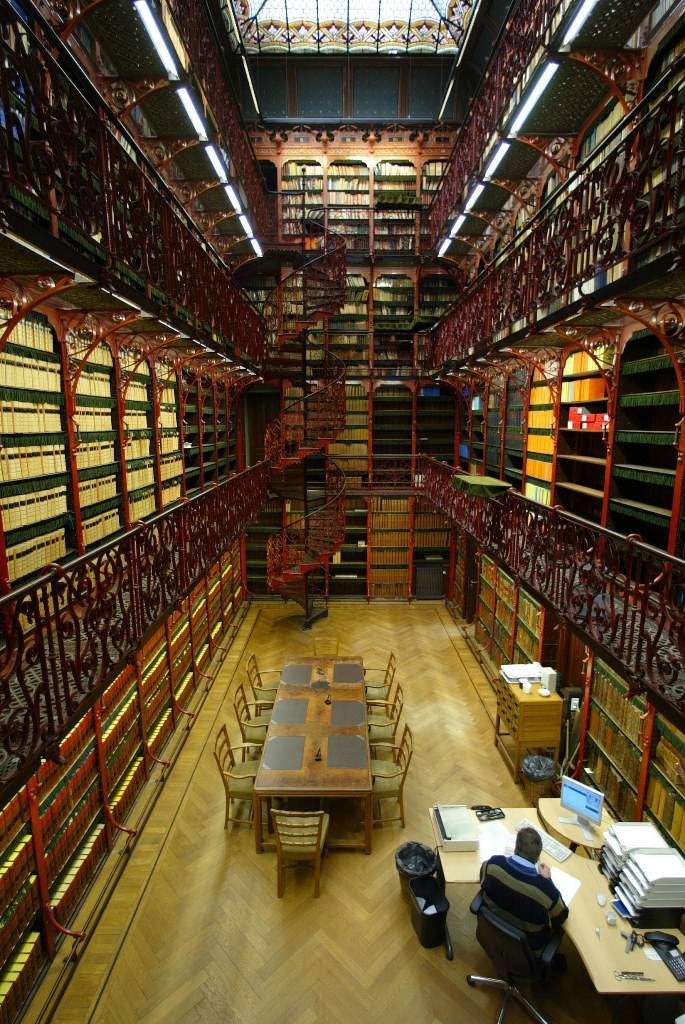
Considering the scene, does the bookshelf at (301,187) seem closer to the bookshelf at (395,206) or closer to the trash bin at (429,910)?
the bookshelf at (395,206)

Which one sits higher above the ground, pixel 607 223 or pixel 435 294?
pixel 435 294

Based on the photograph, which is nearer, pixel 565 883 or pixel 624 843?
pixel 624 843

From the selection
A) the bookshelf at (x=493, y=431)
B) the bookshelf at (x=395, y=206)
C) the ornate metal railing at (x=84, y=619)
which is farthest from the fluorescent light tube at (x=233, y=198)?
the bookshelf at (x=493, y=431)

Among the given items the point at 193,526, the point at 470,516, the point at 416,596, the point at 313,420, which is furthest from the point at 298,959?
the point at 416,596

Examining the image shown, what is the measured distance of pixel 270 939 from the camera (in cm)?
374

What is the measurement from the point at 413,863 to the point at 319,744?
4.23 feet

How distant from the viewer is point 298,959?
3604 mm

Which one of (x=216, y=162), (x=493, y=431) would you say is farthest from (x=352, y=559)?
(x=216, y=162)

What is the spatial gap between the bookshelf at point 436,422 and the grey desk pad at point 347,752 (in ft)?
21.1

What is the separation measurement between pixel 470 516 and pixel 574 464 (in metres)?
1.33

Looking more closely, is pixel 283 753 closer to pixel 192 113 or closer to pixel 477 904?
pixel 477 904

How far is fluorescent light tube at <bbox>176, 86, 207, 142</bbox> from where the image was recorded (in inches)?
192

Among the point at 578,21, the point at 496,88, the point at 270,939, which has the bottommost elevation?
the point at 270,939

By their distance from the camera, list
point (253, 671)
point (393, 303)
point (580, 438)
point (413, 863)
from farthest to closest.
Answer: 1. point (393, 303)
2. point (253, 671)
3. point (580, 438)
4. point (413, 863)
